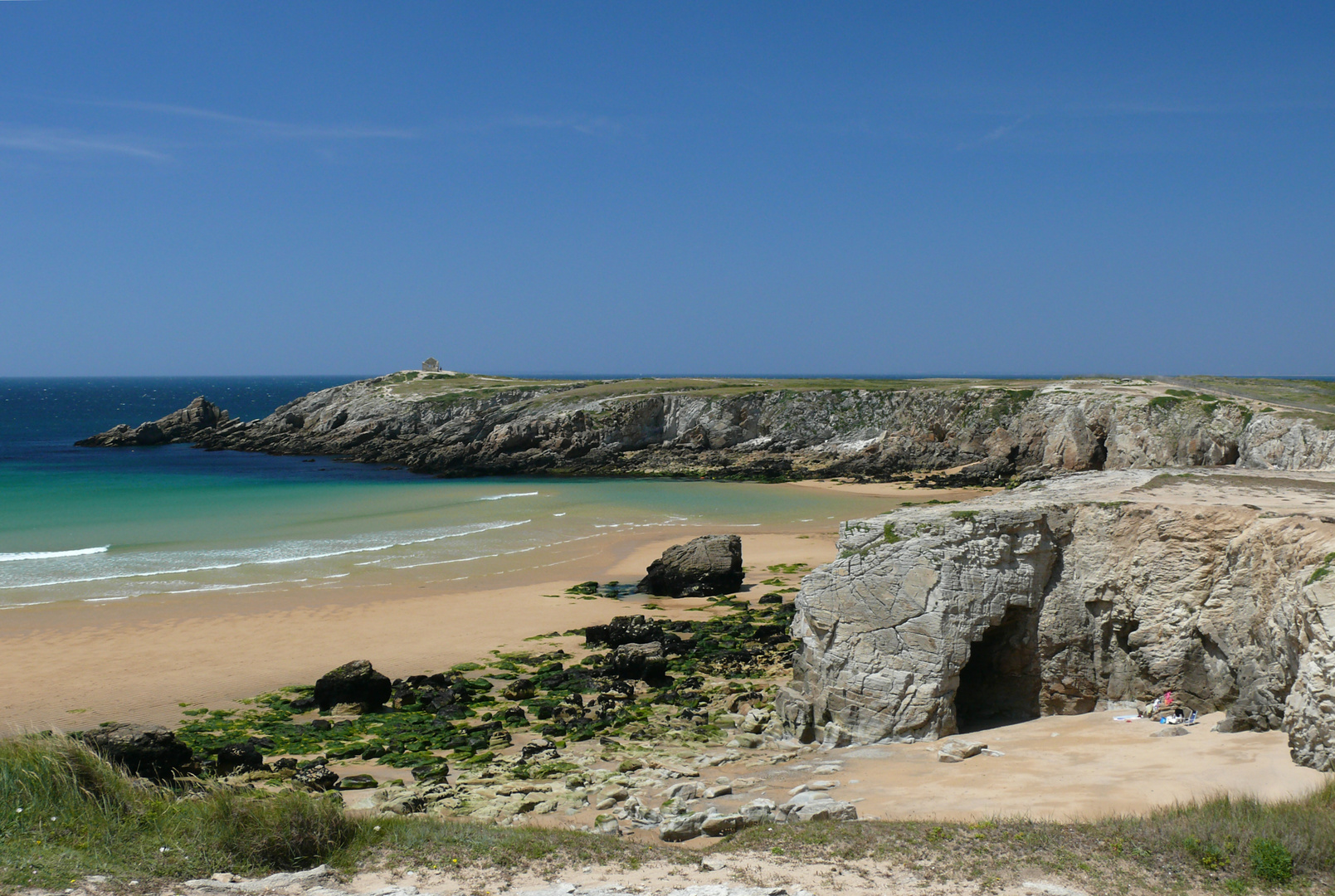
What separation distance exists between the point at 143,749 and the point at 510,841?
6.87 metres

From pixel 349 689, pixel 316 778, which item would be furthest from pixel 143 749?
pixel 349 689

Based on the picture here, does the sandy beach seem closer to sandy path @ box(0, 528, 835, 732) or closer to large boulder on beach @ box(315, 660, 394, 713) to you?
sandy path @ box(0, 528, 835, 732)

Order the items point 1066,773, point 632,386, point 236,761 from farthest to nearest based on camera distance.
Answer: point 632,386 → point 236,761 → point 1066,773

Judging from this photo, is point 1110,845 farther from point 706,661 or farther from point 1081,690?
point 706,661

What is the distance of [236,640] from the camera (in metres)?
19.9

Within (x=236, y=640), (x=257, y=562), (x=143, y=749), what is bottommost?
(x=236, y=640)

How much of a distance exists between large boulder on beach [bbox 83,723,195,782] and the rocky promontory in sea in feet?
110

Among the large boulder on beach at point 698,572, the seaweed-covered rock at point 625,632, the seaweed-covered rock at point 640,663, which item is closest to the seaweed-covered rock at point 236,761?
the seaweed-covered rock at point 640,663

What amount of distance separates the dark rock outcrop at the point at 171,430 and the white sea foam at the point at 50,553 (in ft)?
158

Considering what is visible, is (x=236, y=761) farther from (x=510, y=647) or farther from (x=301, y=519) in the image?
(x=301, y=519)

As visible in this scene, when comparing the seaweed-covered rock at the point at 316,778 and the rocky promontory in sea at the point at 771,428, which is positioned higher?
the rocky promontory in sea at the point at 771,428

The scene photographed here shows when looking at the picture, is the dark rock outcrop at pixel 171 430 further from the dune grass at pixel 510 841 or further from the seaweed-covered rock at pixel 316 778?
the dune grass at pixel 510 841

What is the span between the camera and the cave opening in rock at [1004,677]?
1266 cm

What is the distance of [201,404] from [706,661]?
253 feet
